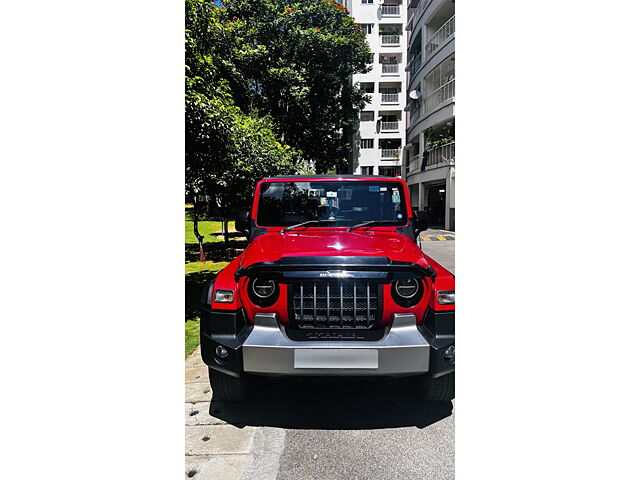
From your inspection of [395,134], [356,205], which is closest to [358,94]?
[395,134]

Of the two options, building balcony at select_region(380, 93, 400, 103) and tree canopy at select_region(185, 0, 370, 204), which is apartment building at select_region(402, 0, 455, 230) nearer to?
tree canopy at select_region(185, 0, 370, 204)

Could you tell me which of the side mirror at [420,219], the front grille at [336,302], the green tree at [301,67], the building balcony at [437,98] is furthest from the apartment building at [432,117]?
the front grille at [336,302]

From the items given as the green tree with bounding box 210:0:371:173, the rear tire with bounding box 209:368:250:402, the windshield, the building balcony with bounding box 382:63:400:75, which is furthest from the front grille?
the building balcony with bounding box 382:63:400:75

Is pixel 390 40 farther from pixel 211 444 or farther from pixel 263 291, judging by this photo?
pixel 211 444

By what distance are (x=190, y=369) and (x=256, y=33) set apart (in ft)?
49.8

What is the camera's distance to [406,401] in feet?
8.96

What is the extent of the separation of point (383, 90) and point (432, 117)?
1413 cm

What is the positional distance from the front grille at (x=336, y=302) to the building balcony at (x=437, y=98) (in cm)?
1394

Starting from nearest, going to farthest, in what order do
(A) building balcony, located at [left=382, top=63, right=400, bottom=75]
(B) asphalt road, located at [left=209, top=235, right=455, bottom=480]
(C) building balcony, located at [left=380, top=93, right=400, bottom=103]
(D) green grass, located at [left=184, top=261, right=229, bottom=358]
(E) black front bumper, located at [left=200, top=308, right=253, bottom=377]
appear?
(B) asphalt road, located at [left=209, top=235, right=455, bottom=480] < (E) black front bumper, located at [left=200, top=308, right=253, bottom=377] < (D) green grass, located at [left=184, top=261, right=229, bottom=358] < (A) building balcony, located at [left=382, top=63, right=400, bottom=75] < (C) building balcony, located at [left=380, top=93, right=400, bottom=103]

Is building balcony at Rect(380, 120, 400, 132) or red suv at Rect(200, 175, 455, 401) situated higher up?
building balcony at Rect(380, 120, 400, 132)

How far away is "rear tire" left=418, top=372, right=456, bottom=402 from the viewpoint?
2.54 m

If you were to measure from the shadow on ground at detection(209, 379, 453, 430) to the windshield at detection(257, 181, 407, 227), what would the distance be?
4.61ft

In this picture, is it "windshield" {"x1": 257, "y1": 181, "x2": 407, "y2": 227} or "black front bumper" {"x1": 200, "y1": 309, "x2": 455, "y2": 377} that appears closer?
"black front bumper" {"x1": 200, "y1": 309, "x2": 455, "y2": 377}

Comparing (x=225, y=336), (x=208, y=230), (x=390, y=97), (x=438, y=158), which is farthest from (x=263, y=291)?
(x=390, y=97)
